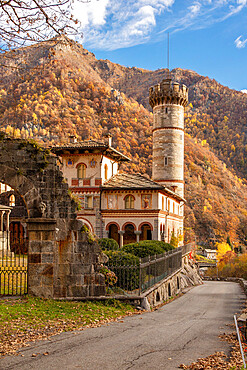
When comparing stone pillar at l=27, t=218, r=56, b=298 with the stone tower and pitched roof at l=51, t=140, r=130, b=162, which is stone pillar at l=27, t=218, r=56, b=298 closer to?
pitched roof at l=51, t=140, r=130, b=162

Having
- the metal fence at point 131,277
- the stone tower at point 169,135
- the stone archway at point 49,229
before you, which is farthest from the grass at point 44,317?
the stone tower at point 169,135

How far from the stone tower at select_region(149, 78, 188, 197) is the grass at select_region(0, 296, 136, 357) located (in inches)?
1277

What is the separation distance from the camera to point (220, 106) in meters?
186

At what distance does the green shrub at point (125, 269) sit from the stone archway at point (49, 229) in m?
1.39

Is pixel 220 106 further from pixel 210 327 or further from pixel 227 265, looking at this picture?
pixel 210 327

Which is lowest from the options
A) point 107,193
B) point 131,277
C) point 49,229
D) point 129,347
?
point 129,347

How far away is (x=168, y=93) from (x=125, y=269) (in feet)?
112

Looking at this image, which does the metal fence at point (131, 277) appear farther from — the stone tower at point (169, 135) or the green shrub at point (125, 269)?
the stone tower at point (169, 135)

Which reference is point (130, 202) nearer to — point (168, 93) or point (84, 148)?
point (84, 148)

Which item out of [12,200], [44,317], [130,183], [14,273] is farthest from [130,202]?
[44,317]

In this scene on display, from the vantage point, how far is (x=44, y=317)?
10930 mm

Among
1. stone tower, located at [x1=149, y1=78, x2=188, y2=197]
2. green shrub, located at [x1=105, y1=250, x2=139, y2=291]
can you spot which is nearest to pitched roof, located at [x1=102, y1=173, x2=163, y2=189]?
stone tower, located at [x1=149, y1=78, x2=188, y2=197]

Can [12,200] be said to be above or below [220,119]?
below

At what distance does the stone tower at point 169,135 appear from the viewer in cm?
4538
